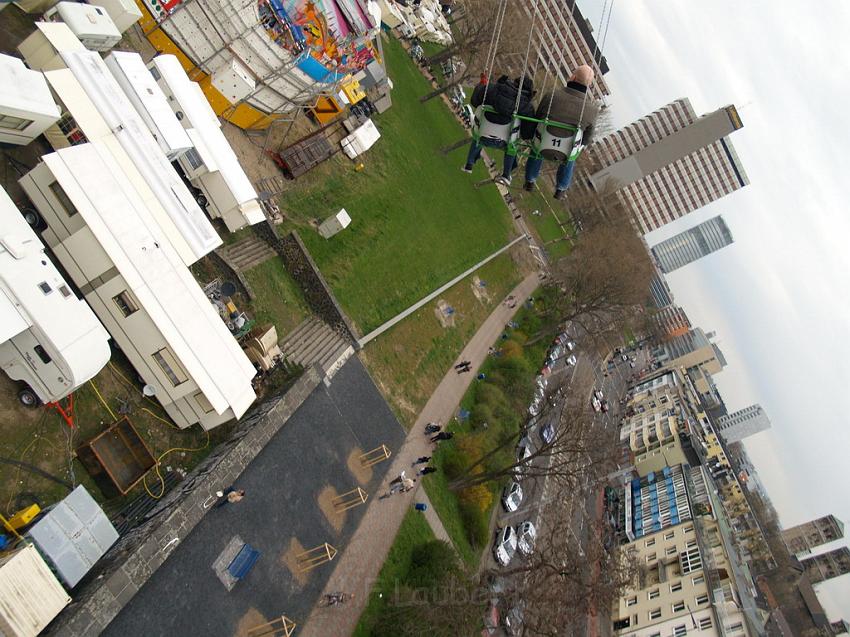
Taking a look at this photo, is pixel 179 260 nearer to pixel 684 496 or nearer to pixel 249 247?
pixel 249 247

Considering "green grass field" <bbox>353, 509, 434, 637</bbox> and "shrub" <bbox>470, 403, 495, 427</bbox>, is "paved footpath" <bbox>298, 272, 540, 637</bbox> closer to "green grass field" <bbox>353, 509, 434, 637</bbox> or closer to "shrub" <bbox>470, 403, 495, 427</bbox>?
"green grass field" <bbox>353, 509, 434, 637</bbox>

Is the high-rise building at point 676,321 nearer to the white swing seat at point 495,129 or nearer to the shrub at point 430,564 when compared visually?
the shrub at point 430,564

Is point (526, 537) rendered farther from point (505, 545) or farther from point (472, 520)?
point (472, 520)

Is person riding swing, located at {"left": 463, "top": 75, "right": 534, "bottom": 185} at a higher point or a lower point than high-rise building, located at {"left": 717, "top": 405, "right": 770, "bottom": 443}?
higher

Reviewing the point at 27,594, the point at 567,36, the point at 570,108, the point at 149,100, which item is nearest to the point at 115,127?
the point at 149,100

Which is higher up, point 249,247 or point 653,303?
point 249,247

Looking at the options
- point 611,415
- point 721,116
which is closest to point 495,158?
point 611,415

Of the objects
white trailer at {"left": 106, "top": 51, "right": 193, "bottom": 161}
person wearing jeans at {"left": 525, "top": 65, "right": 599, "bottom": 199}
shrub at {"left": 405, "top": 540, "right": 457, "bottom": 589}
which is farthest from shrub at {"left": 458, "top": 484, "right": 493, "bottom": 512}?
white trailer at {"left": 106, "top": 51, "right": 193, "bottom": 161}
